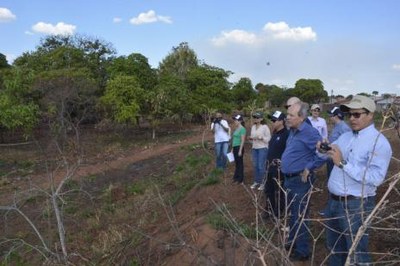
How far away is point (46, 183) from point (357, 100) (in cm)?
1190

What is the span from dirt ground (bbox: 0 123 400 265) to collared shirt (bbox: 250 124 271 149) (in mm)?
855

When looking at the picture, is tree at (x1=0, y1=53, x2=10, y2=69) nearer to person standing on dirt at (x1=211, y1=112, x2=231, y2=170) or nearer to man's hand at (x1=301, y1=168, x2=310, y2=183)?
person standing on dirt at (x1=211, y1=112, x2=231, y2=170)

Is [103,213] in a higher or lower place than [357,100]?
lower

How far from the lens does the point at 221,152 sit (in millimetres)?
10234

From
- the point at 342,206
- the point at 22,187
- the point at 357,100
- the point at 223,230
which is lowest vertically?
the point at 22,187

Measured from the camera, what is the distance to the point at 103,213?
10250 millimetres

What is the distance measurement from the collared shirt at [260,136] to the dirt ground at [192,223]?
2.81 feet

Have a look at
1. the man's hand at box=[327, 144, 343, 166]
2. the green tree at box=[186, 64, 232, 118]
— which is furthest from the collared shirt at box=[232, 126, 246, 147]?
the green tree at box=[186, 64, 232, 118]

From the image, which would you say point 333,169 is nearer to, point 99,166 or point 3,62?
point 99,166

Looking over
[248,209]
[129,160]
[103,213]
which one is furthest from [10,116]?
Result: [248,209]

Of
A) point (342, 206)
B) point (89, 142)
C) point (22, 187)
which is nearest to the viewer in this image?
point (342, 206)

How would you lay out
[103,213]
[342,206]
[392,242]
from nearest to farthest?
[342,206]
[392,242]
[103,213]

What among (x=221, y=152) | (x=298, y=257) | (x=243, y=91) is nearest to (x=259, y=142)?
(x=221, y=152)

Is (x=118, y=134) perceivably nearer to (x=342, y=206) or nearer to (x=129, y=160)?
(x=129, y=160)
